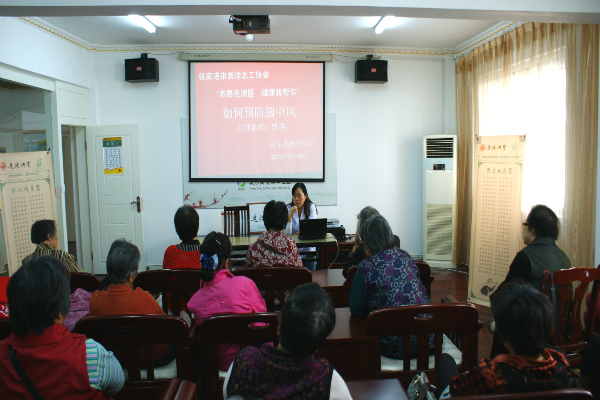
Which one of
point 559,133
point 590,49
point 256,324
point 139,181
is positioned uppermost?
point 590,49

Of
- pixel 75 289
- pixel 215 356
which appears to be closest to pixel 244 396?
pixel 215 356

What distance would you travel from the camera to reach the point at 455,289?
186 inches

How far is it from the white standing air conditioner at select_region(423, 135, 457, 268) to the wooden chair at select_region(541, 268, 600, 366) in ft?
11.0

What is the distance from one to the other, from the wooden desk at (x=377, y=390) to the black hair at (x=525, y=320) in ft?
1.23

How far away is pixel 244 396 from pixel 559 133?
405 centimetres

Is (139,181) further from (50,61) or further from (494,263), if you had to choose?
(494,263)

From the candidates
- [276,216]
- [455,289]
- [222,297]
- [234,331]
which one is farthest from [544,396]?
[455,289]

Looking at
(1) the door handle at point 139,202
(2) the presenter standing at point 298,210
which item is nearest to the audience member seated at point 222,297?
(2) the presenter standing at point 298,210

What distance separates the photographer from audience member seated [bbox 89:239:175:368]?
1.88 meters

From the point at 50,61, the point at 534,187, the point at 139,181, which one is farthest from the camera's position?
the point at 139,181

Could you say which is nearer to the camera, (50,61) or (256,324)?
(256,324)

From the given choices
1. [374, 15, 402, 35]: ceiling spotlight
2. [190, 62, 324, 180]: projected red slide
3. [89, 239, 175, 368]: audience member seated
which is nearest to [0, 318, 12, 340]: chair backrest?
[89, 239, 175, 368]: audience member seated

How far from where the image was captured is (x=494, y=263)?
4016mm

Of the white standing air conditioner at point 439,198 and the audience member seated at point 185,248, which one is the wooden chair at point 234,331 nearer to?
the audience member seated at point 185,248
